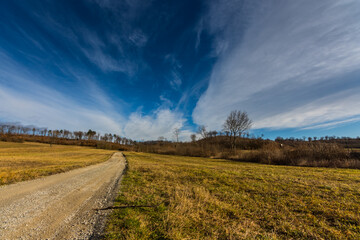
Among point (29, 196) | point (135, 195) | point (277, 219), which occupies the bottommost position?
point (29, 196)

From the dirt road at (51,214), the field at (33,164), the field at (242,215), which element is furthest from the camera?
the field at (33,164)

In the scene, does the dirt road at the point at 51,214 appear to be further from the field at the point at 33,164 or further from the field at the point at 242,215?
the field at the point at 33,164

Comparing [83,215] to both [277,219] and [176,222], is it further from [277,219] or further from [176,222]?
[277,219]

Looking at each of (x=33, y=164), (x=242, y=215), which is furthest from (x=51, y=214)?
(x=33, y=164)

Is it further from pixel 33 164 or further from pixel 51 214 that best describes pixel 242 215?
pixel 33 164

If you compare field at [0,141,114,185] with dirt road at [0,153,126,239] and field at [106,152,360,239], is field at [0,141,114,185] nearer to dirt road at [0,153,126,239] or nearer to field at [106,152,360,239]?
dirt road at [0,153,126,239]

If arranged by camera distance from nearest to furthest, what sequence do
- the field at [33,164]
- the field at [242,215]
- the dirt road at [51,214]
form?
the field at [242,215], the dirt road at [51,214], the field at [33,164]

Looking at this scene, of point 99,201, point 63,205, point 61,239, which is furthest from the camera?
point 99,201

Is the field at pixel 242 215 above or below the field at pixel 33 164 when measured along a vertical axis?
above

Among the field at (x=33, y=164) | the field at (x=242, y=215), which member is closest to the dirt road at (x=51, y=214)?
the field at (x=242, y=215)

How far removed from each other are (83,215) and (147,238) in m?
3.12

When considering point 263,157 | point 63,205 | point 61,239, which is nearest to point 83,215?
point 61,239

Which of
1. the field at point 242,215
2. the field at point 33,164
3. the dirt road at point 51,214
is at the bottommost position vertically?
the field at point 33,164

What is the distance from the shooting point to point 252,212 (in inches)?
178
